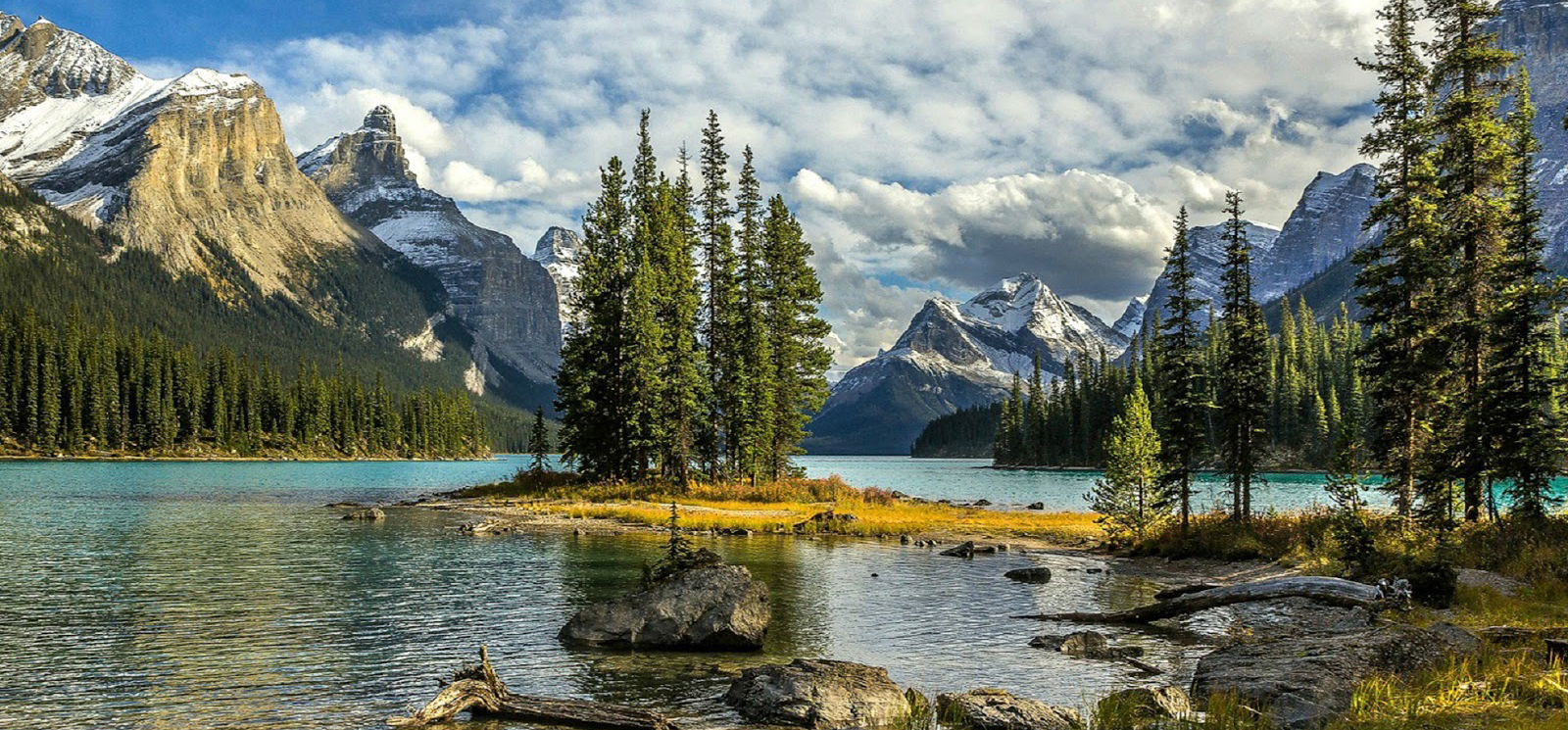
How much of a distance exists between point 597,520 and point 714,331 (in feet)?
67.1

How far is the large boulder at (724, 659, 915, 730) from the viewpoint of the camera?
13875 mm

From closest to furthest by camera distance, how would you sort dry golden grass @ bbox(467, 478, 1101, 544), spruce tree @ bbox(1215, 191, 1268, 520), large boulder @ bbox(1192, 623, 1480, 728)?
large boulder @ bbox(1192, 623, 1480, 728)
spruce tree @ bbox(1215, 191, 1268, 520)
dry golden grass @ bbox(467, 478, 1101, 544)

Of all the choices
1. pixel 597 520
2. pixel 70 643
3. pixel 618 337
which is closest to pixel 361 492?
pixel 618 337

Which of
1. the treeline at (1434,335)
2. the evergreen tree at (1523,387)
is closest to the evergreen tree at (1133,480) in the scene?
the treeline at (1434,335)

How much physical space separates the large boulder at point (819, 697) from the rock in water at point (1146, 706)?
9.92 ft

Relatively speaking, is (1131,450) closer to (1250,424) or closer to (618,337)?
(1250,424)

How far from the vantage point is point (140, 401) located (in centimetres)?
15762

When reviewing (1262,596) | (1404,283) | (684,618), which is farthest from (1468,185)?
(684,618)

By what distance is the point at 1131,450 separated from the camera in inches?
1544

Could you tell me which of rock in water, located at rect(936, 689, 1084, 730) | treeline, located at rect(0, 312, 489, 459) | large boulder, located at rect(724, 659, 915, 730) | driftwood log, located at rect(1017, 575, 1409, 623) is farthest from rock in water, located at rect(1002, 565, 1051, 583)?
treeline, located at rect(0, 312, 489, 459)

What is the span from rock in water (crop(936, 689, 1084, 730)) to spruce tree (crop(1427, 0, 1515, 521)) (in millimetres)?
23550

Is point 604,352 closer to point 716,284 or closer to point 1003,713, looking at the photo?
point 716,284

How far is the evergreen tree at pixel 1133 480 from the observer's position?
3944cm

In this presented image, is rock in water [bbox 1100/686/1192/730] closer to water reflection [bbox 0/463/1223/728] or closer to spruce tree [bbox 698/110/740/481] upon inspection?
water reflection [bbox 0/463/1223/728]
